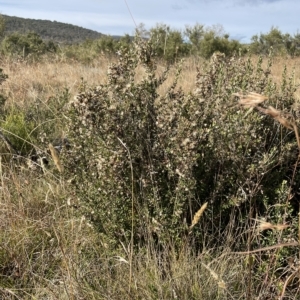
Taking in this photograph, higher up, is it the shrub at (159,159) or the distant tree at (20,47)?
the distant tree at (20,47)

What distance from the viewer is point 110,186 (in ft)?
6.72

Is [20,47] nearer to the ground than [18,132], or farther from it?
farther from it

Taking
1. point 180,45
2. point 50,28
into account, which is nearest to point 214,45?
point 180,45

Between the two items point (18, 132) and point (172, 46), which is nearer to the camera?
point (18, 132)

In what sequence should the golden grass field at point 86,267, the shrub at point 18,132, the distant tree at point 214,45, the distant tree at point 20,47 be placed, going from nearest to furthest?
the golden grass field at point 86,267 < the shrub at point 18,132 < the distant tree at point 20,47 < the distant tree at point 214,45

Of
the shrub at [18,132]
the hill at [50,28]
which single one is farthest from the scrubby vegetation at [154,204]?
the hill at [50,28]

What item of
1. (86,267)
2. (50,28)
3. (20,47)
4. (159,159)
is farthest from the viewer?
(50,28)

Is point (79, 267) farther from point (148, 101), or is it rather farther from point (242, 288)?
point (148, 101)

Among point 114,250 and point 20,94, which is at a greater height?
point 20,94

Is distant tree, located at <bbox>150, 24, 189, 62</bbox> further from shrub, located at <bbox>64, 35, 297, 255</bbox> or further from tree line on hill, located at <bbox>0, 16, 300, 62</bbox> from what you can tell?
shrub, located at <bbox>64, 35, 297, 255</bbox>

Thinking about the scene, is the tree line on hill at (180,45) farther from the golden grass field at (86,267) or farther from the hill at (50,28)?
the hill at (50,28)

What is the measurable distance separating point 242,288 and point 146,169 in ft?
2.46

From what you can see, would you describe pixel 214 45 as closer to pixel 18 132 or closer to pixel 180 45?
pixel 180 45

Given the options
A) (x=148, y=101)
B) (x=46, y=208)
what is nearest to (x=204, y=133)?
(x=148, y=101)
